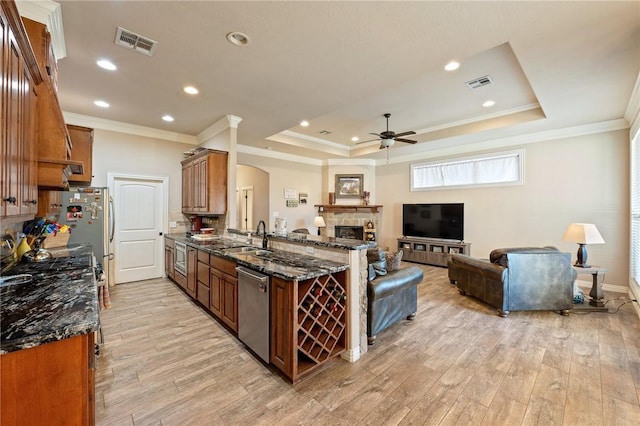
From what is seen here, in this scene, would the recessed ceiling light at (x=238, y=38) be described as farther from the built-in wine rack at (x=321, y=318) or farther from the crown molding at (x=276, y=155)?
the crown molding at (x=276, y=155)

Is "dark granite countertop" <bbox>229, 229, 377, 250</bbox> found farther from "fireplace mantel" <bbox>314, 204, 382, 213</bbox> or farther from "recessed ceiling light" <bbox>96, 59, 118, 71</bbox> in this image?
"fireplace mantel" <bbox>314, 204, 382, 213</bbox>

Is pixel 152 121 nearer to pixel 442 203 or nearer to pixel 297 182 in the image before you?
pixel 297 182

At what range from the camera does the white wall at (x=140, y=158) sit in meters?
4.60

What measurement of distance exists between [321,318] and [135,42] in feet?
9.91

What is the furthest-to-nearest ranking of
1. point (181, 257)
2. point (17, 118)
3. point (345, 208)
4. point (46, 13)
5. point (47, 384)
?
1. point (345, 208)
2. point (181, 257)
3. point (46, 13)
4. point (17, 118)
5. point (47, 384)

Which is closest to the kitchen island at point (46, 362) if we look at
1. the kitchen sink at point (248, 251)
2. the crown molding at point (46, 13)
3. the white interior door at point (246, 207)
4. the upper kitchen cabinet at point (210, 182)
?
the kitchen sink at point (248, 251)

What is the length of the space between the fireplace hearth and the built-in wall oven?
4.47 meters

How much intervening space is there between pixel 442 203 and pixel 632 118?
3.29 meters

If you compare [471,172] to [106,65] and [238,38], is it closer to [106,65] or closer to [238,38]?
[238,38]

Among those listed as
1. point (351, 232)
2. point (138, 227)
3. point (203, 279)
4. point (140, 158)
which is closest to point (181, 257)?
point (203, 279)

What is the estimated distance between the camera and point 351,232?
26.0 feet

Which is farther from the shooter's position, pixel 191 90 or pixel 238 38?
pixel 191 90

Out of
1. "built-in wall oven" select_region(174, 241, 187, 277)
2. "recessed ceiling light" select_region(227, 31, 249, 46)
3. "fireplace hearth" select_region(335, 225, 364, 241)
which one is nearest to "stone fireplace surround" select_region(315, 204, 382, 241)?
"fireplace hearth" select_region(335, 225, 364, 241)

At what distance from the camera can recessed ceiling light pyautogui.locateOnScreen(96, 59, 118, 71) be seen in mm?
2758
